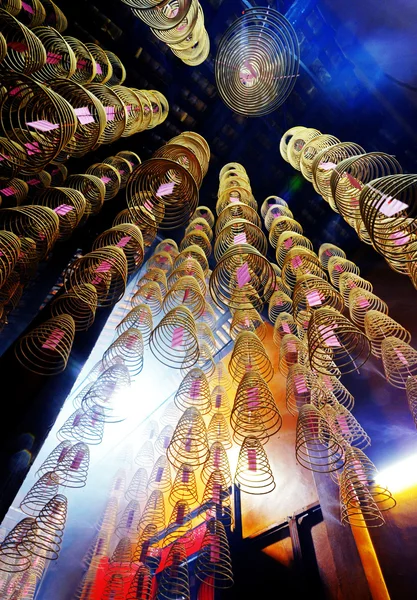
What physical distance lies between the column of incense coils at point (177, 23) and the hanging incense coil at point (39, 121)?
0.74 meters

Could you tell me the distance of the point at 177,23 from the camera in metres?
1.96

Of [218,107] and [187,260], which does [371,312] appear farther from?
[218,107]

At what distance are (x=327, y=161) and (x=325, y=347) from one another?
4.38 ft

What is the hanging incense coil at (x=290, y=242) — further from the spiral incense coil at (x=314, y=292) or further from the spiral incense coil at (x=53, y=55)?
the spiral incense coil at (x=53, y=55)

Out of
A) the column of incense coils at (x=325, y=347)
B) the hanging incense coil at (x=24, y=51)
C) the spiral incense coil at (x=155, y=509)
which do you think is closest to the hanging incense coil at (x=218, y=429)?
the column of incense coils at (x=325, y=347)

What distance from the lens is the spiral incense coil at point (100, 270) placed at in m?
2.54

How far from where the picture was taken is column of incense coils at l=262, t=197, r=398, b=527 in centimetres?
231

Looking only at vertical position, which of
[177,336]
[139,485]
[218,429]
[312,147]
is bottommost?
[177,336]

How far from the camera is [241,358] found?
2818 mm

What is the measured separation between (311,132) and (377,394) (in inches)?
113

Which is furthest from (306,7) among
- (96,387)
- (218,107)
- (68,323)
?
(96,387)

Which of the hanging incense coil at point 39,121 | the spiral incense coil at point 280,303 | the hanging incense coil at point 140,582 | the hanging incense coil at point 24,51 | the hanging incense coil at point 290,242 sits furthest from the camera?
the hanging incense coil at point 140,582

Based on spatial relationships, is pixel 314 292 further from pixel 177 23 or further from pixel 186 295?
pixel 177 23

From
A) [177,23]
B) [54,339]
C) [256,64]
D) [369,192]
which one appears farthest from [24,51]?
[369,192]
